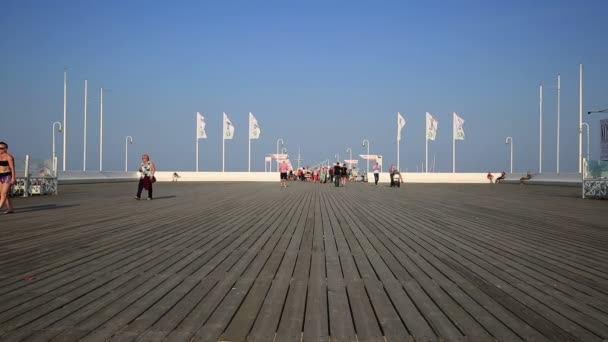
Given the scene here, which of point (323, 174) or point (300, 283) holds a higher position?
Answer: point (323, 174)

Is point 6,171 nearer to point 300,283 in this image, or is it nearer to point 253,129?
point 300,283

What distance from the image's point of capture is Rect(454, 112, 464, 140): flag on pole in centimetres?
4194

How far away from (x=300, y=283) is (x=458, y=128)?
4071cm

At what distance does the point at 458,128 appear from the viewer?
138ft

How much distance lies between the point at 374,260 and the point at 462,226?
3.80 m

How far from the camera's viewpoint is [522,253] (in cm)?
573

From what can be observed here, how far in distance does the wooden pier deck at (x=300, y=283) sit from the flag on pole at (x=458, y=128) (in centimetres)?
3570

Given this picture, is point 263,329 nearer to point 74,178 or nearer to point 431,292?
point 431,292

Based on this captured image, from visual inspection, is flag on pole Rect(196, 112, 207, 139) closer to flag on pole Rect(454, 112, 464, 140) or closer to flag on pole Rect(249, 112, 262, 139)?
flag on pole Rect(249, 112, 262, 139)

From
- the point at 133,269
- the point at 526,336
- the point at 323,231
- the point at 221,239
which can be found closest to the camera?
the point at 526,336

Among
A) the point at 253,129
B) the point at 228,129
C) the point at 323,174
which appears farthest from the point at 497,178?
the point at 228,129

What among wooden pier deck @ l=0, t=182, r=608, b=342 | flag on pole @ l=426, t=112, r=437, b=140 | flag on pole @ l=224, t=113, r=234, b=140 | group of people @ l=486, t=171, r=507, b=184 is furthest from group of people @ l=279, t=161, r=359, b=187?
wooden pier deck @ l=0, t=182, r=608, b=342

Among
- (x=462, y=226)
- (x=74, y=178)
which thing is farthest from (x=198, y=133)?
(x=462, y=226)

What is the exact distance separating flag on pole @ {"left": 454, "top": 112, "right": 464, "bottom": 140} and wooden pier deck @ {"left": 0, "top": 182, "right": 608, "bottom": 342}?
117 ft
